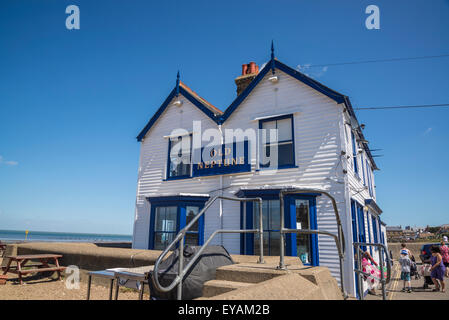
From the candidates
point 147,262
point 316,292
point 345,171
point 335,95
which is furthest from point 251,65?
point 316,292

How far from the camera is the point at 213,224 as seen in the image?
36.7 ft

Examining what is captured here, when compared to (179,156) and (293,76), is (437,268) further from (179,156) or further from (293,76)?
(179,156)

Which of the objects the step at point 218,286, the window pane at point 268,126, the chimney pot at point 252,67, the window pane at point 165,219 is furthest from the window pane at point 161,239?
the chimney pot at point 252,67

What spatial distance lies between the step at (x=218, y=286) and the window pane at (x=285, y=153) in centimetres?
728

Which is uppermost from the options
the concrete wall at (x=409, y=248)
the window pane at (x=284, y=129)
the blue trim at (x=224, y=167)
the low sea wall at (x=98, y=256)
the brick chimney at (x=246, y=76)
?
the brick chimney at (x=246, y=76)

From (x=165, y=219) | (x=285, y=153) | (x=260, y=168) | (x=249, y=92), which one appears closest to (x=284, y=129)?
(x=285, y=153)

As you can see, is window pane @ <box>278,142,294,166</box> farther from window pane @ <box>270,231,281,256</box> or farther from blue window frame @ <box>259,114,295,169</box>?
window pane @ <box>270,231,281,256</box>

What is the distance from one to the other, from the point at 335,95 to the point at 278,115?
82.3 inches

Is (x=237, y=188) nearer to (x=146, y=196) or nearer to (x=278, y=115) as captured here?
(x=278, y=115)

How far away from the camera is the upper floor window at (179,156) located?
505 inches

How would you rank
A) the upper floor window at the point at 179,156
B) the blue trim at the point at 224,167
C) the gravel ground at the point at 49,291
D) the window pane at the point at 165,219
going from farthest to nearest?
the upper floor window at the point at 179,156
the window pane at the point at 165,219
the blue trim at the point at 224,167
the gravel ground at the point at 49,291

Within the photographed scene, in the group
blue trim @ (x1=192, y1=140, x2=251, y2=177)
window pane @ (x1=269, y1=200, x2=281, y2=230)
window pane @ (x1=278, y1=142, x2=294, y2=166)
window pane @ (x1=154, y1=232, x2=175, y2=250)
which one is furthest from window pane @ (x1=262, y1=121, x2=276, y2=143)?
window pane @ (x1=154, y1=232, x2=175, y2=250)

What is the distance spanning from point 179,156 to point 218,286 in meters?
9.53

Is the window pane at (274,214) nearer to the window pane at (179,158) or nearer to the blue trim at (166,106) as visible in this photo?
the window pane at (179,158)
